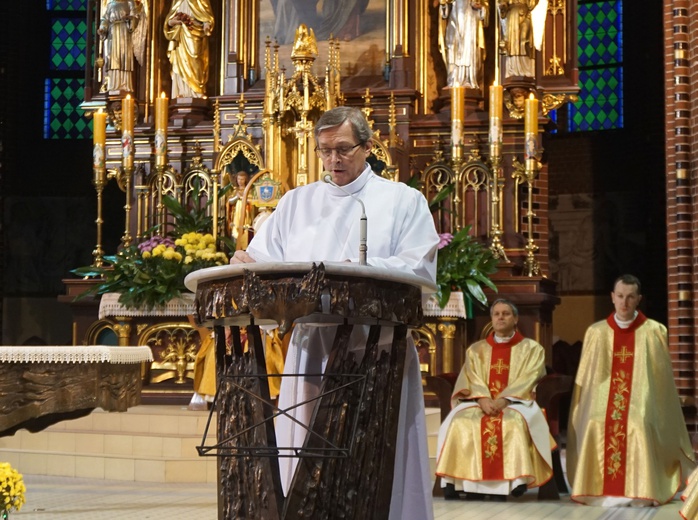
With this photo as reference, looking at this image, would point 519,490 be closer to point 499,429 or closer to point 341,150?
point 499,429

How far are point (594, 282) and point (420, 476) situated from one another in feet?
40.1

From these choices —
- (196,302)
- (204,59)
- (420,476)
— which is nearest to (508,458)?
(420,476)

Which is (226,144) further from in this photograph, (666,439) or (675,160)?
(666,439)

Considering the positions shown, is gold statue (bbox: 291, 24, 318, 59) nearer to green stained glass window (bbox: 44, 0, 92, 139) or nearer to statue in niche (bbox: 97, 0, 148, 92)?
statue in niche (bbox: 97, 0, 148, 92)

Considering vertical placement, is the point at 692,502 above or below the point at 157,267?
below

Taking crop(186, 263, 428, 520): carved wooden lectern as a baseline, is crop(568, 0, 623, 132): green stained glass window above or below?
above

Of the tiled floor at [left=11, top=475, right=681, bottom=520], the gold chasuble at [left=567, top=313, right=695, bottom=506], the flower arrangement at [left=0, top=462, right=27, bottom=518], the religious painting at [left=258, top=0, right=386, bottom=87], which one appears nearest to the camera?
the flower arrangement at [left=0, top=462, right=27, bottom=518]

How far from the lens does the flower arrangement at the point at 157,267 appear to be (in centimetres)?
1015

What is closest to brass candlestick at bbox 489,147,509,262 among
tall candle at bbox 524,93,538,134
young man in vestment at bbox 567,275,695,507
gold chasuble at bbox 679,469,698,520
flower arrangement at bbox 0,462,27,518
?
tall candle at bbox 524,93,538,134

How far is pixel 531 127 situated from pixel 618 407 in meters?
3.48

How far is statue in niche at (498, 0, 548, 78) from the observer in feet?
36.3

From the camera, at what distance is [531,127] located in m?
10.6

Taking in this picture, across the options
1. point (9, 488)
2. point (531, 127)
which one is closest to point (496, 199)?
point (531, 127)

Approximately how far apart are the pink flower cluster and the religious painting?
2334 millimetres
